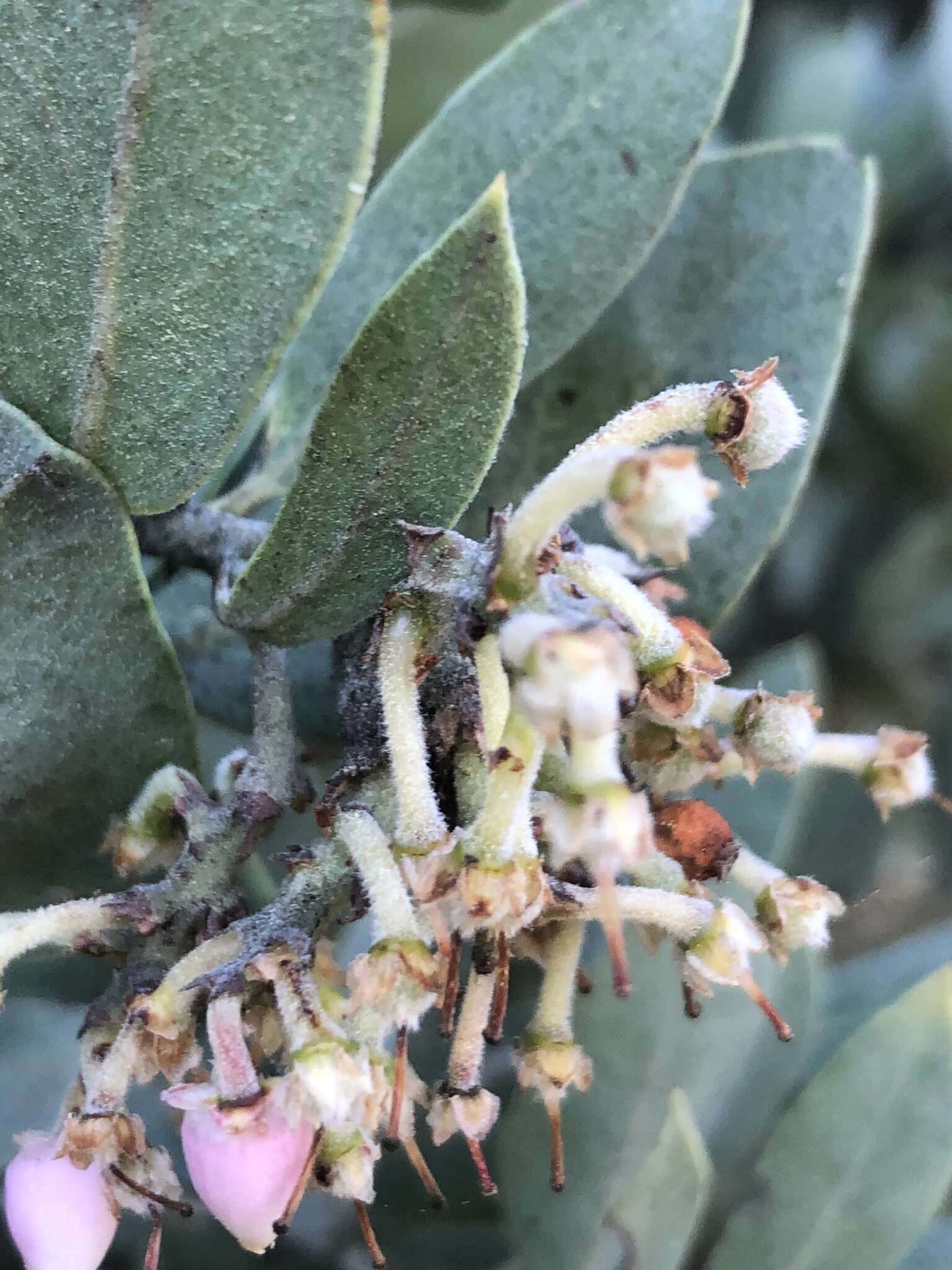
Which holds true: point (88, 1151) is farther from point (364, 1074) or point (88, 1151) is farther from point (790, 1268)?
point (790, 1268)

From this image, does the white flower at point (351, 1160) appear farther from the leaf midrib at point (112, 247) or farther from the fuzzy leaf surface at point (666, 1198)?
the leaf midrib at point (112, 247)

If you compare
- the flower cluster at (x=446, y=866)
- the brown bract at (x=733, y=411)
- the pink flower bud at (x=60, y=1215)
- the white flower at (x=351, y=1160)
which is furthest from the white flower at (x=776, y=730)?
the pink flower bud at (x=60, y=1215)

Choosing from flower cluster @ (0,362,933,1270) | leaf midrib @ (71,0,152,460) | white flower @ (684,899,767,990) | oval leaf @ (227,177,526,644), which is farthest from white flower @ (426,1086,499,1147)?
leaf midrib @ (71,0,152,460)

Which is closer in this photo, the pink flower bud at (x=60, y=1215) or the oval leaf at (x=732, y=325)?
the pink flower bud at (x=60, y=1215)

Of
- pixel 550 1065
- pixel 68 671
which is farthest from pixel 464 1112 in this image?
pixel 68 671

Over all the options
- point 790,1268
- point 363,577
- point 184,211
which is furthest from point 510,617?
point 790,1268

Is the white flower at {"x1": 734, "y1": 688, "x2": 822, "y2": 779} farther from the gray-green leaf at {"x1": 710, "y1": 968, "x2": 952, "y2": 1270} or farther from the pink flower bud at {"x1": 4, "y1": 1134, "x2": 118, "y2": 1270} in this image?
the pink flower bud at {"x1": 4, "y1": 1134, "x2": 118, "y2": 1270}

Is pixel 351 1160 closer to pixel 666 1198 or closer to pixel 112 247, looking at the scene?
pixel 666 1198
